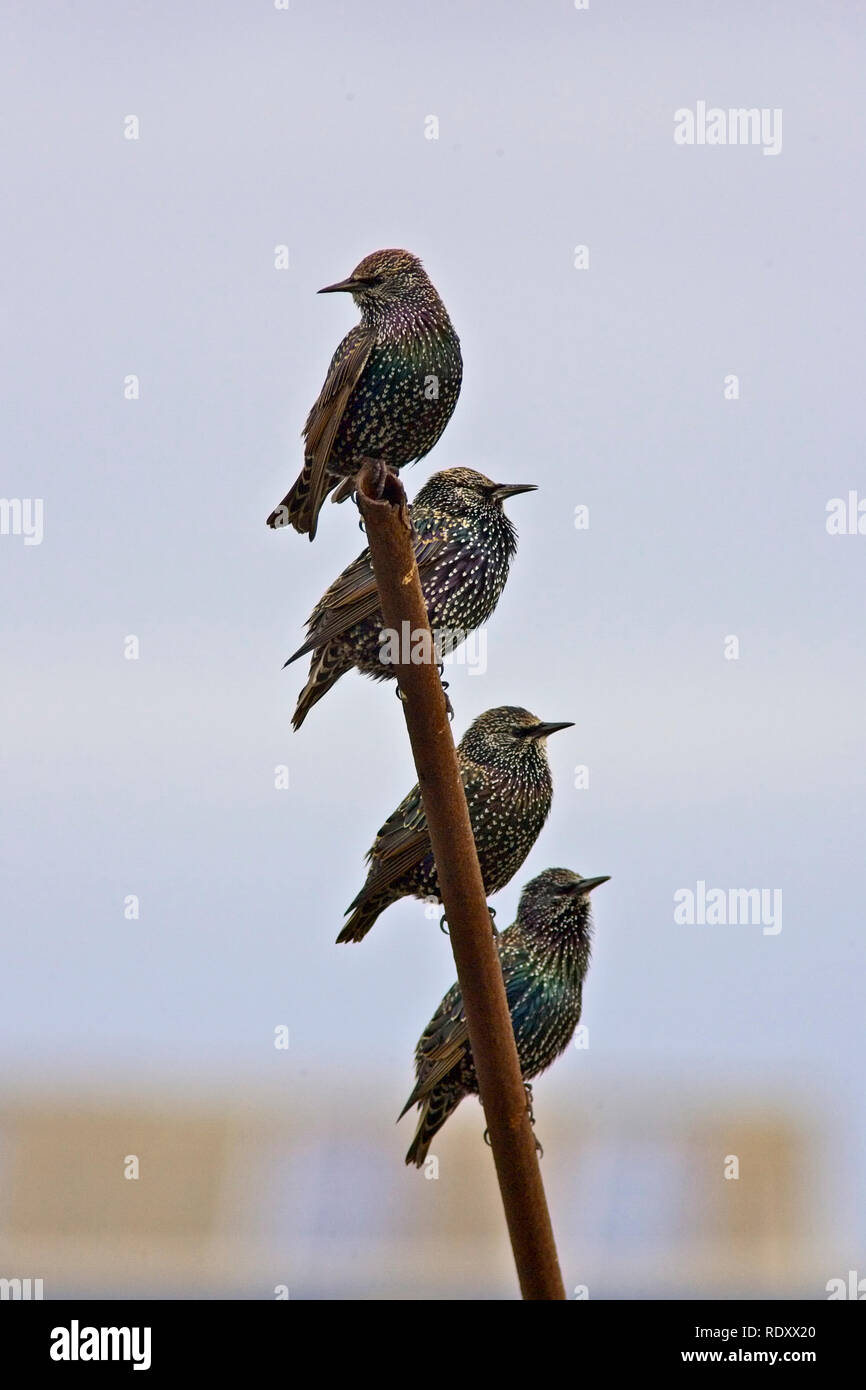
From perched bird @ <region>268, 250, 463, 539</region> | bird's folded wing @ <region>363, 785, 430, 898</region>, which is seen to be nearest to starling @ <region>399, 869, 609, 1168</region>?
bird's folded wing @ <region>363, 785, 430, 898</region>

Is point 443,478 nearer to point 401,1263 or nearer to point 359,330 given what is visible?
point 359,330

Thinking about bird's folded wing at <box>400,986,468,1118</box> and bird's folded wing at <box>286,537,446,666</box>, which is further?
bird's folded wing at <box>400,986,468,1118</box>

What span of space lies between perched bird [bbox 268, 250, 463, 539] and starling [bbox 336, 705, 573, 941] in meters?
1.02

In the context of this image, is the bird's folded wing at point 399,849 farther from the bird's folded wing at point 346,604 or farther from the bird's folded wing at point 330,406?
the bird's folded wing at point 330,406

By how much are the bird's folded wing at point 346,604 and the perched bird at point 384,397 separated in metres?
0.29

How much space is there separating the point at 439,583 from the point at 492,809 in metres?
0.79

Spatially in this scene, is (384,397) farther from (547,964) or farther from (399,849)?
(547,964)

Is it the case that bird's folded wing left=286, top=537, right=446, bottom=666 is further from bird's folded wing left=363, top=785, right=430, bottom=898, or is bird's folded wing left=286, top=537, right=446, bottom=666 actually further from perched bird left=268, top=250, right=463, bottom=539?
bird's folded wing left=363, top=785, right=430, bottom=898

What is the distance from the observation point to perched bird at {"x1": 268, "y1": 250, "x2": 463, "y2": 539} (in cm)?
645

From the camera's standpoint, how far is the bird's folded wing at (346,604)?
6465mm

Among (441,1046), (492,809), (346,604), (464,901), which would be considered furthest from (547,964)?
(464,901)
